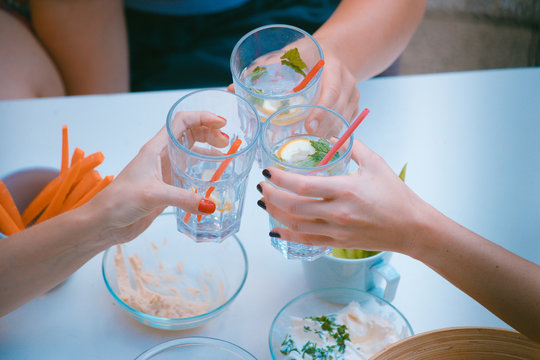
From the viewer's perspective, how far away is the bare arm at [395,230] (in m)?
0.75

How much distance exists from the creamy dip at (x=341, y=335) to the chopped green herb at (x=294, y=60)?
433 millimetres

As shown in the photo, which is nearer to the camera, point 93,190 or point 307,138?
point 307,138

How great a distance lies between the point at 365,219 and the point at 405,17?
74 centimetres

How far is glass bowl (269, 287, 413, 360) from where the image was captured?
861 mm

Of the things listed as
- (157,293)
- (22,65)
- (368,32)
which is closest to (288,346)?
(157,293)

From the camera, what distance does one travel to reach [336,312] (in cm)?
91

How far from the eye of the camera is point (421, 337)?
0.74 metres

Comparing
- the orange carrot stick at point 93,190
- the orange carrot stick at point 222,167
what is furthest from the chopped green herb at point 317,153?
the orange carrot stick at point 93,190

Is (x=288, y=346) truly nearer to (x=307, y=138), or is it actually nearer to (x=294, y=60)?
(x=307, y=138)

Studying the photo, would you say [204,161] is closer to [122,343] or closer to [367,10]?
[122,343]

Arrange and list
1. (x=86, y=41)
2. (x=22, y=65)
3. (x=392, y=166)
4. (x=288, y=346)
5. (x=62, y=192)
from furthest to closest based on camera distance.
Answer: (x=86, y=41) < (x=22, y=65) < (x=392, y=166) < (x=62, y=192) < (x=288, y=346)

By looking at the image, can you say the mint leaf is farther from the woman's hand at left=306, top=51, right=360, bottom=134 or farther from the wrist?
the wrist

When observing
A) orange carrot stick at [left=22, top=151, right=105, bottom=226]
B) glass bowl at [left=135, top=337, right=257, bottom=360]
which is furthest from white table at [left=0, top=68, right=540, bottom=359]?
orange carrot stick at [left=22, top=151, right=105, bottom=226]

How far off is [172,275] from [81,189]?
9.4 inches
